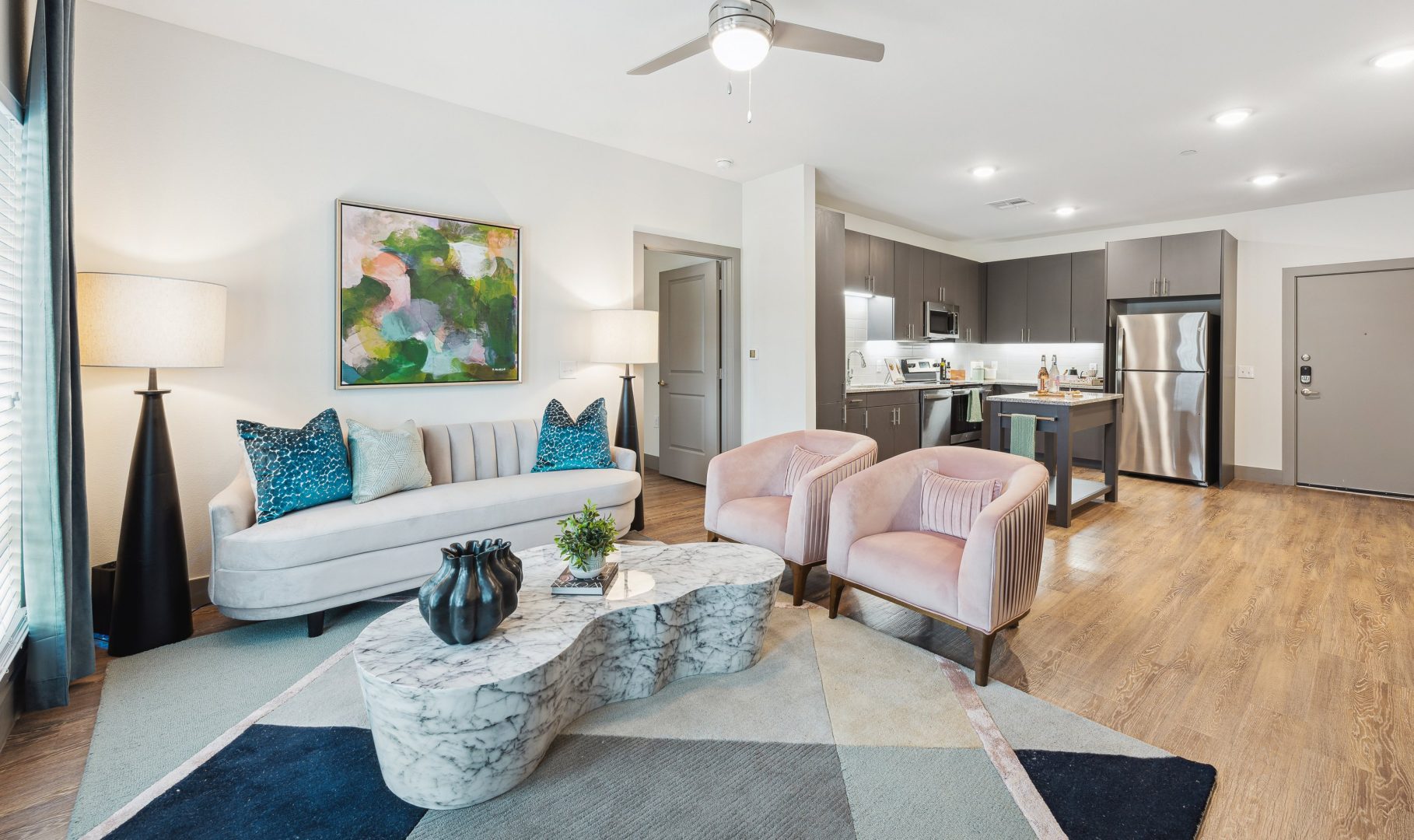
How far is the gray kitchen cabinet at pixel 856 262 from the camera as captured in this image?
587 centimetres

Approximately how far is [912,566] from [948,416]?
15.6ft

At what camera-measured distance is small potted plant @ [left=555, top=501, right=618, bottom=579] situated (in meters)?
2.18

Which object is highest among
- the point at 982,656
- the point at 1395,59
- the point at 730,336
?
the point at 1395,59

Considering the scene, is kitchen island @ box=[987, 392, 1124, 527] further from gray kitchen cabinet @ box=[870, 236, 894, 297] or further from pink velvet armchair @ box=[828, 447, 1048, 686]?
pink velvet armchair @ box=[828, 447, 1048, 686]

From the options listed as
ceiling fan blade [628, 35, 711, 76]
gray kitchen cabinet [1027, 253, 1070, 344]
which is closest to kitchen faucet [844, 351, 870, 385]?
gray kitchen cabinet [1027, 253, 1070, 344]

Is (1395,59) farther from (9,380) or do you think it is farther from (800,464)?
(9,380)

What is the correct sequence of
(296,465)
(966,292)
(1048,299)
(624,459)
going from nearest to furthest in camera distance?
1. (296,465)
2. (624,459)
3. (1048,299)
4. (966,292)

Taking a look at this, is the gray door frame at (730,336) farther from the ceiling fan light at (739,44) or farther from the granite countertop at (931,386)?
the ceiling fan light at (739,44)

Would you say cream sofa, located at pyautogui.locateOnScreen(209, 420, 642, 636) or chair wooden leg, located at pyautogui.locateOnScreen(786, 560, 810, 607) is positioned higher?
cream sofa, located at pyautogui.locateOnScreen(209, 420, 642, 636)

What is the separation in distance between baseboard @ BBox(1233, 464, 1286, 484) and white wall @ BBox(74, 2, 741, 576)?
21.2 ft

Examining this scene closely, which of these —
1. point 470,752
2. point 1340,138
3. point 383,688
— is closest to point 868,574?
point 470,752

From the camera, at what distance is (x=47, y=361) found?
208 cm

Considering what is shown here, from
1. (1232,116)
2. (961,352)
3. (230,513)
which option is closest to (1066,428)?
(1232,116)

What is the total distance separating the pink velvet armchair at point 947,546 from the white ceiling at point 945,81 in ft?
6.33
